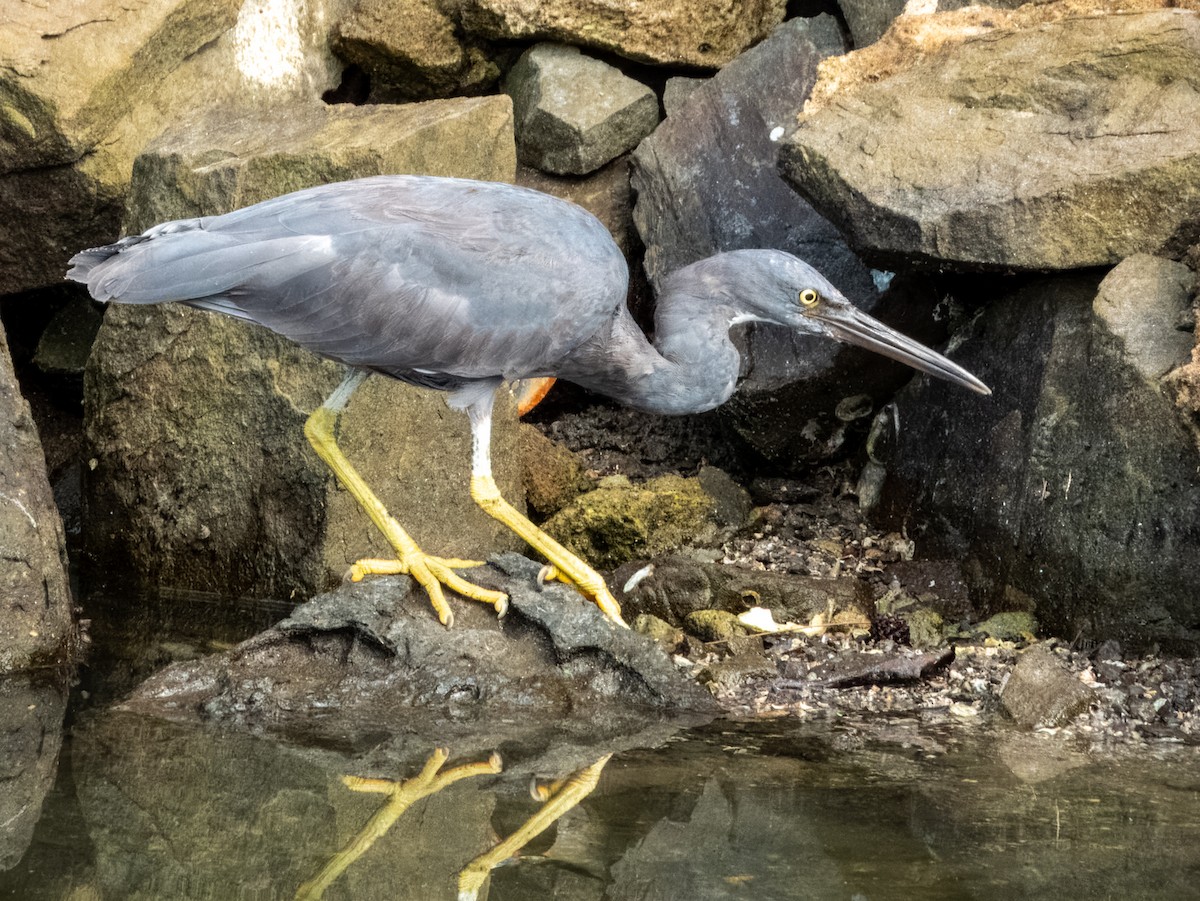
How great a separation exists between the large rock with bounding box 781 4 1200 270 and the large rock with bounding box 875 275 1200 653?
0.34m

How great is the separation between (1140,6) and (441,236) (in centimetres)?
299

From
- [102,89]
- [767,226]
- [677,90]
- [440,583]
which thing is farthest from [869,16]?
[440,583]

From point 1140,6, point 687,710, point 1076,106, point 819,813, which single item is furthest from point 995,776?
point 1140,6

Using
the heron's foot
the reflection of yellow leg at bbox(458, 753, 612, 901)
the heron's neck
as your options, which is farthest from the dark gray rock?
the reflection of yellow leg at bbox(458, 753, 612, 901)

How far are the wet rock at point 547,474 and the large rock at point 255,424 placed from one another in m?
0.43

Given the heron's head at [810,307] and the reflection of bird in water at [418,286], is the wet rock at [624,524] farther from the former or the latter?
the heron's head at [810,307]

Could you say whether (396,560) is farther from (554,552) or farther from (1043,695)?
(1043,695)

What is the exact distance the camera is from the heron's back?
4734mm

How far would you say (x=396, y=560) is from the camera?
499 centimetres

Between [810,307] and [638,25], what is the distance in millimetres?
2482

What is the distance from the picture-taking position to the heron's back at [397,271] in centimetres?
473

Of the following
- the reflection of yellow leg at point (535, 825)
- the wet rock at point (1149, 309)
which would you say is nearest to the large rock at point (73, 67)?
the reflection of yellow leg at point (535, 825)

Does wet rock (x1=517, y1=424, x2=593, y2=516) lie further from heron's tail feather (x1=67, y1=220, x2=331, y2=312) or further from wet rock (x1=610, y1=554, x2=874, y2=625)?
heron's tail feather (x1=67, y1=220, x2=331, y2=312)

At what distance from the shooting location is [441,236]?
484 cm
